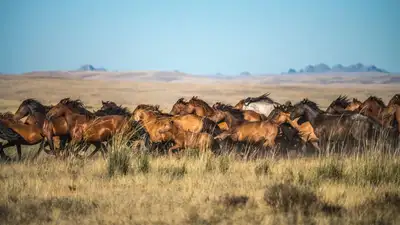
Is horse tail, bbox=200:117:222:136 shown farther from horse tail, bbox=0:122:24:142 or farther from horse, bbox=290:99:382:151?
horse tail, bbox=0:122:24:142

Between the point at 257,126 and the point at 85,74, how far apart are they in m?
135

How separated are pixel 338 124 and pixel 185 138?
3431 millimetres

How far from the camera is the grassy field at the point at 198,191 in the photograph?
635 cm

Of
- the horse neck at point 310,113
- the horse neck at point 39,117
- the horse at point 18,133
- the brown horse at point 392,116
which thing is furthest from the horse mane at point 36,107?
the brown horse at point 392,116

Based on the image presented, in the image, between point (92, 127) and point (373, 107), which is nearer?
point (92, 127)

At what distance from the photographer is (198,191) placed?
7.44m

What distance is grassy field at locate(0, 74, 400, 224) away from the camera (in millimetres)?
6352

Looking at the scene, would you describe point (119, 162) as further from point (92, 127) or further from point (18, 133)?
point (18, 133)

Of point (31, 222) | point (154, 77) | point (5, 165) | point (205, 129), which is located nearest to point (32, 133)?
point (5, 165)

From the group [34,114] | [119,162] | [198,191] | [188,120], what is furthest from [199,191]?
[34,114]

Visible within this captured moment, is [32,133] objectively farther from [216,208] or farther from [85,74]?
[85,74]

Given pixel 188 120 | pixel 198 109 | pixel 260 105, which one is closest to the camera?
pixel 188 120

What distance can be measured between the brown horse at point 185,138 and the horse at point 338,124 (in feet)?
7.84

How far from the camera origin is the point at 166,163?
967 cm
